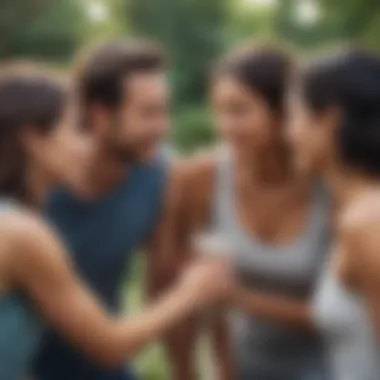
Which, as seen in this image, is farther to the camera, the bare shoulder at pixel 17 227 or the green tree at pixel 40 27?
the green tree at pixel 40 27

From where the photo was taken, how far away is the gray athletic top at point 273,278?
44.9 inches

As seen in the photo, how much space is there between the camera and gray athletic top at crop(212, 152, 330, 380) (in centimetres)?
114

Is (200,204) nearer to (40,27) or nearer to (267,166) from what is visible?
(267,166)

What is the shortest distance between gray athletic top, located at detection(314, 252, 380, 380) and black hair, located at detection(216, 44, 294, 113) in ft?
0.70

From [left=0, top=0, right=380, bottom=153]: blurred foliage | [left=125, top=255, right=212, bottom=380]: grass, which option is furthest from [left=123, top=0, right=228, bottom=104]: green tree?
[left=125, top=255, right=212, bottom=380]: grass

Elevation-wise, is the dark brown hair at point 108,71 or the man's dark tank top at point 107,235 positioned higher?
the dark brown hair at point 108,71

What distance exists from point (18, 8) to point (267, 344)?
0.50m

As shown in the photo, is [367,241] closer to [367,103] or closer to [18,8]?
[367,103]

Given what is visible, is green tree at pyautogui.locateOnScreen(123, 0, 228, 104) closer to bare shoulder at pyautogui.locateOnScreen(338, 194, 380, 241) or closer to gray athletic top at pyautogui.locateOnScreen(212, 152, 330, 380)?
gray athletic top at pyautogui.locateOnScreen(212, 152, 330, 380)

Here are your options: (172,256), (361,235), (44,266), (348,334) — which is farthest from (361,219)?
(44,266)

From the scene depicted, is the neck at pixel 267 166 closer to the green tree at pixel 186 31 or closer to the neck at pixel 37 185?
the green tree at pixel 186 31

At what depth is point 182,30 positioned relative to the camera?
1141mm

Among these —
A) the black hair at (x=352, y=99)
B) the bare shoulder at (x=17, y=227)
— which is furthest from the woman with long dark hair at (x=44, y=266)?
the black hair at (x=352, y=99)

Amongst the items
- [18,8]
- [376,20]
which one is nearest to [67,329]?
[18,8]
